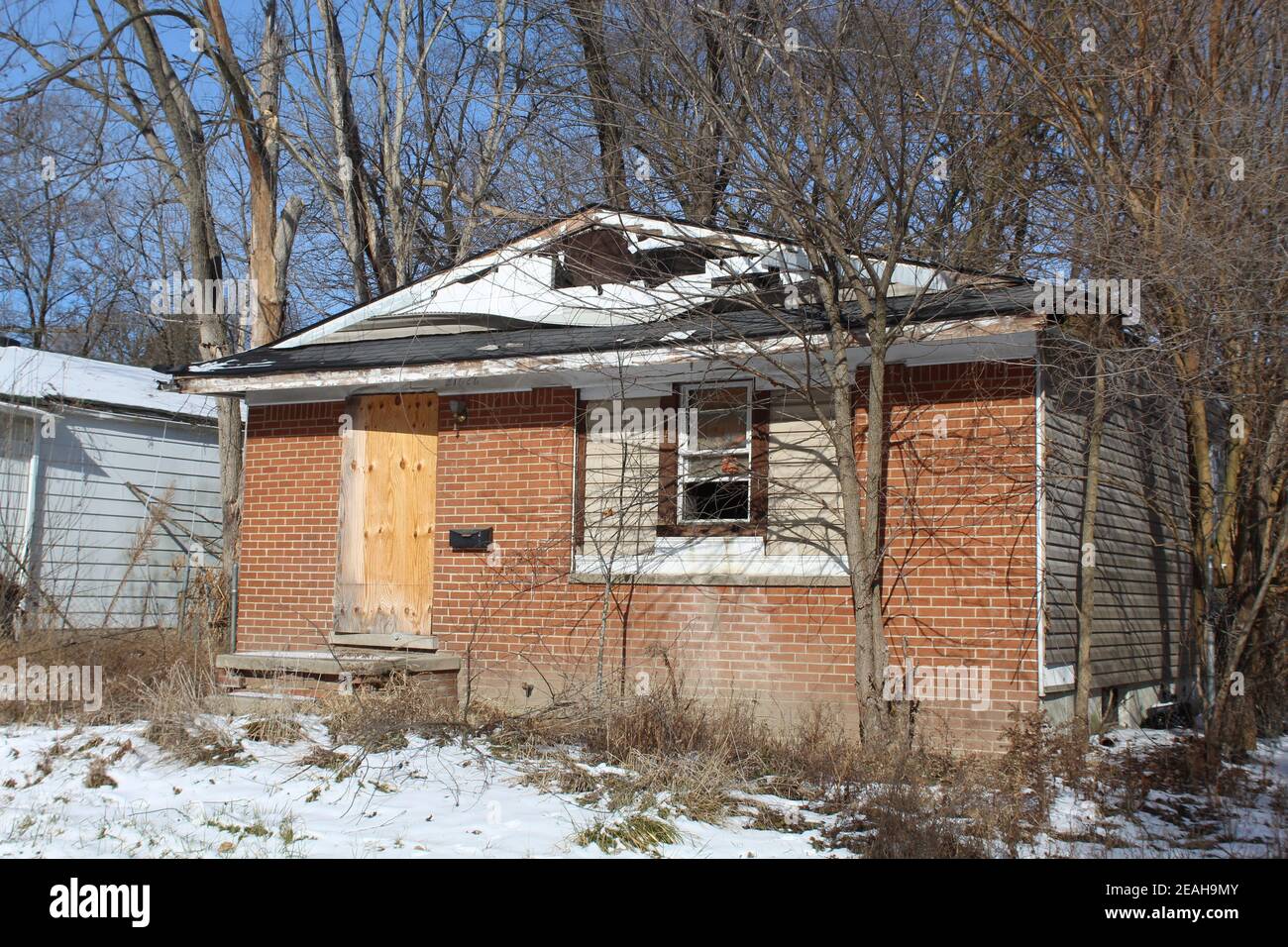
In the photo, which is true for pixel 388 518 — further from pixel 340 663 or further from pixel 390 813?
pixel 390 813

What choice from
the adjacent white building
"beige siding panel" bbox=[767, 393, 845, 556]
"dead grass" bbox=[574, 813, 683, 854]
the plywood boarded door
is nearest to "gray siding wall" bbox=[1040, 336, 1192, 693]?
"beige siding panel" bbox=[767, 393, 845, 556]

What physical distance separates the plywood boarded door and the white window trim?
2578 mm

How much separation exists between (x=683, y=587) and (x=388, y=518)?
126 inches

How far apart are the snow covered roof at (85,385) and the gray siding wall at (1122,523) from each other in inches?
473

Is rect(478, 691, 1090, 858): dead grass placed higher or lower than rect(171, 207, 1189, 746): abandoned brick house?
lower

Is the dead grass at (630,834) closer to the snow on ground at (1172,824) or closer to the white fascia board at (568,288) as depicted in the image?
the snow on ground at (1172,824)

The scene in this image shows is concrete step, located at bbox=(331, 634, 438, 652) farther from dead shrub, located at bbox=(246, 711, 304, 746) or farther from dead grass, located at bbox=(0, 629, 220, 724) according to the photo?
dead shrub, located at bbox=(246, 711, 304, 746)

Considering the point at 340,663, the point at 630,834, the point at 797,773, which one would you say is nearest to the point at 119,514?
the point at 340,663

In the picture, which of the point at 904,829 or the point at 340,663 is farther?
the point at 340,663

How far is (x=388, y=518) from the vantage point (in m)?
11.8

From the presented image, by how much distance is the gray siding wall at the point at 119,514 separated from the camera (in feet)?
49.6

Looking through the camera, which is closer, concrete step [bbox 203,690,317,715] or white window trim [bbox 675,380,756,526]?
concrete step [bbox 203,690,317,715]

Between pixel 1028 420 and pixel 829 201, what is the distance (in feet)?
7.61

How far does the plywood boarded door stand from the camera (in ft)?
38.1
